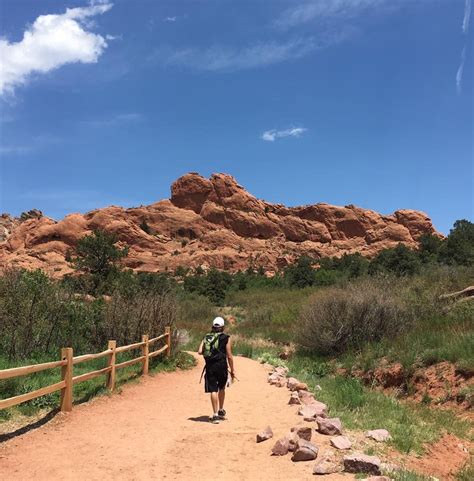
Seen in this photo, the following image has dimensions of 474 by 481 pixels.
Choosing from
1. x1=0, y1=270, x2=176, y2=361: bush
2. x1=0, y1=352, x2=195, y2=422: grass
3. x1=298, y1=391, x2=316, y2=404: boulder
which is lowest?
x1=298, y1=391, x2=316, y2=404: boulder

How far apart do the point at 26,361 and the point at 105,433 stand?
4.57 meters

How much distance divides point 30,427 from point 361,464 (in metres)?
4.67

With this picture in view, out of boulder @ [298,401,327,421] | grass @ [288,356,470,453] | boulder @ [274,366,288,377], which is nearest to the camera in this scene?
grass @ [288,356,470,453]

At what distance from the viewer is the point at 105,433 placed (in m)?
7.13

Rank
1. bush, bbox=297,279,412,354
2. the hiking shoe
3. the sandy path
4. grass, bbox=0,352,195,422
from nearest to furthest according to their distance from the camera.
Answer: the sandy path < grass, bbox=0,352,195,422 < the hiking shoe < bush, bbox=297,279,412,354

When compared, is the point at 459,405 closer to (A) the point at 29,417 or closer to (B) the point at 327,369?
(B) the point at 327,369

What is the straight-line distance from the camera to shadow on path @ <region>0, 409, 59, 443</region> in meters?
6.58

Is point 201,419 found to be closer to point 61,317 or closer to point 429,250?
point 61,317

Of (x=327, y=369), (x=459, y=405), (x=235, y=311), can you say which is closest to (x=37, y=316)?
(x=327, y=369)

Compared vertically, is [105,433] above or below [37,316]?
below

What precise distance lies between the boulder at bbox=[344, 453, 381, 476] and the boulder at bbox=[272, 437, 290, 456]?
0.88 metres

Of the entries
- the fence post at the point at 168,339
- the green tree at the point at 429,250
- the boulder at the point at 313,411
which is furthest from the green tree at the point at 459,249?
the boulder at the point at 313,411

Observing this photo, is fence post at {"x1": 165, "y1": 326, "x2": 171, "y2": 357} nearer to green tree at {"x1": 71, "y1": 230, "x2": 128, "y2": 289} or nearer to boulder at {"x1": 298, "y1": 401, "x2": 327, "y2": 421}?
boulder at {"x1": 298, "y1": 401, "x2": 327, "y2": 421}

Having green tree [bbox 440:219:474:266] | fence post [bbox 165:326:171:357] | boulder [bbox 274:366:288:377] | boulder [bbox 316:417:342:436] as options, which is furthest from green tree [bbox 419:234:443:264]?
boulder [bbox 316:417:342:436]
